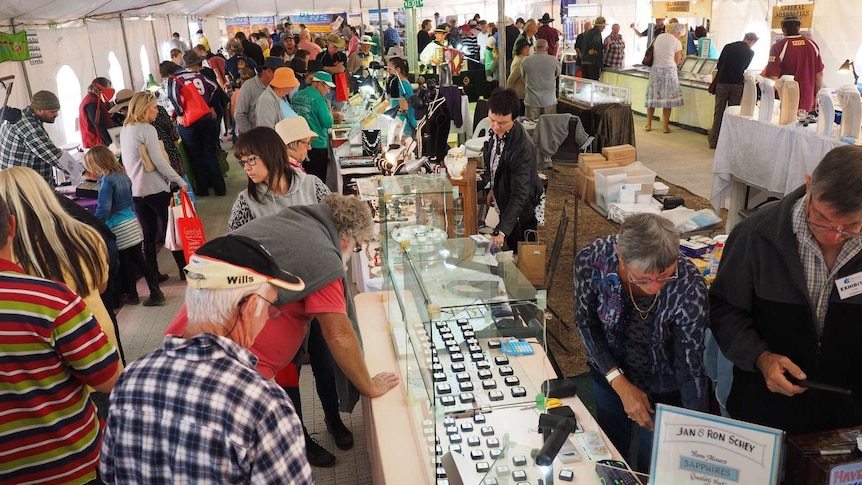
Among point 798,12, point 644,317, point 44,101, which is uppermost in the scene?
point 798,12

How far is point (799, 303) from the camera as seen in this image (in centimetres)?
214

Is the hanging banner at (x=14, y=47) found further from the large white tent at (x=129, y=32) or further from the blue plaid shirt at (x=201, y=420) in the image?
the blue plaid shirt at (x=201, y=420)

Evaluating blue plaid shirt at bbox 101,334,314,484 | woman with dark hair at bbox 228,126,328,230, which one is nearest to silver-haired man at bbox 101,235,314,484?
blue plaid shirt at bbox 101,334,314,484

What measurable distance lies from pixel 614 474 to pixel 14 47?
7.09 m

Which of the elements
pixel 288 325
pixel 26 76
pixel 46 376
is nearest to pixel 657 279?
pixel 288 325

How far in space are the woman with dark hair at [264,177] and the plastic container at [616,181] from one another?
2.23 m

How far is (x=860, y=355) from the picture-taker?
2131mm

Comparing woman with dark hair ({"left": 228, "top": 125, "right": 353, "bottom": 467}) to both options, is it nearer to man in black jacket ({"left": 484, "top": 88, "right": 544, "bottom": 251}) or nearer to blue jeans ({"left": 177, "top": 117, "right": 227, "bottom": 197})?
man in black jacket ({"left": 484, "top": 88, "right": 544, "bottom": 251})

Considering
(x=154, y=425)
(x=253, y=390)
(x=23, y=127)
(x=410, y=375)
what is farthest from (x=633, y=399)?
(x=23, y=127)

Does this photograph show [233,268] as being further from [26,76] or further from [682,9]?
[682,9]

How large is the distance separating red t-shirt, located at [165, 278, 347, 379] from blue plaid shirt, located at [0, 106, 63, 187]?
400 cm

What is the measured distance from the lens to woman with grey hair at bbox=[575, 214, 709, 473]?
6.89 feet

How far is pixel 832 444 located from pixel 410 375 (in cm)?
142

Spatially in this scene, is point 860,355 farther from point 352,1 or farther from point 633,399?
point 352,1
